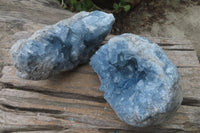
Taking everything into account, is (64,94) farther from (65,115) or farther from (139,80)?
(139,80)

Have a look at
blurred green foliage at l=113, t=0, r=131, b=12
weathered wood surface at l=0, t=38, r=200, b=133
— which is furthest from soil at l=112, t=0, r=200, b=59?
weathered wood surface at l=0, t=38, r=200, b=133

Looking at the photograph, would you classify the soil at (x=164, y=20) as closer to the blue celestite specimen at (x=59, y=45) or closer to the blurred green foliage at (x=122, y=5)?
→ the blurred green foliage at (x=122, y=5)

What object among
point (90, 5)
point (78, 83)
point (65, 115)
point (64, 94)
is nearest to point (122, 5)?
point (90, 5)

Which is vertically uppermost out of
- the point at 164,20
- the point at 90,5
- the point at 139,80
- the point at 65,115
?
the point at 139,80

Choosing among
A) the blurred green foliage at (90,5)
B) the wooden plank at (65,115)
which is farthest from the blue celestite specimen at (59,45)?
the blurred green foliage at (90,5)

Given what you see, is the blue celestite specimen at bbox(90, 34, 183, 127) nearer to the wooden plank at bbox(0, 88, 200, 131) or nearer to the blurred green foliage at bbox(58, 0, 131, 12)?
the wooden plank at bbox(0, 88, 200, 131)

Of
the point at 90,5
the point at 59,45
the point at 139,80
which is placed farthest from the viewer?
the point at 90,5
